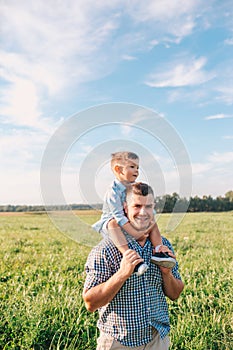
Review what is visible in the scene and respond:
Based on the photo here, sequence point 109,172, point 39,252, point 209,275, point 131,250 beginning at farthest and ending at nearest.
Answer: point 39,252
point 209,275
point 109,172
point 131,250

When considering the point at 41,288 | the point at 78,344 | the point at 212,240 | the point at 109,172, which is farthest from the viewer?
the point at 212,240

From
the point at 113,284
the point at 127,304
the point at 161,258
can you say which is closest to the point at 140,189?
the point at 161,258

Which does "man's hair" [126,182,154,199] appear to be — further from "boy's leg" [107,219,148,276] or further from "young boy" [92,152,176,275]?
"boy's leg" [107,219,148,276]

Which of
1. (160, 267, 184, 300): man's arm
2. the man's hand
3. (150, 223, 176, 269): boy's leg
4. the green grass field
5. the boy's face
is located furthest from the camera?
the green grass field

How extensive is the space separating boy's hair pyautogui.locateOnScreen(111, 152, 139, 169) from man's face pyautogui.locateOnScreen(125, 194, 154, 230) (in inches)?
16.3

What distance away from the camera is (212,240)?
11.7 metres

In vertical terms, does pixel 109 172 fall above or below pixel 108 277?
above

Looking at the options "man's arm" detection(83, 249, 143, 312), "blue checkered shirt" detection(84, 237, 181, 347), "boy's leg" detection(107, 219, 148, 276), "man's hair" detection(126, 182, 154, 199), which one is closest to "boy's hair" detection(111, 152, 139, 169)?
"man's hair" detection(126, 182, 154, 199)

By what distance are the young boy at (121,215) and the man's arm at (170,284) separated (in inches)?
4.9

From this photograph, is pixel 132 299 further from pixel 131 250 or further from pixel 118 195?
pixel 118 195

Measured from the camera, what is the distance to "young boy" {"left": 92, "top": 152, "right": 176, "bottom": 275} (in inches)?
112

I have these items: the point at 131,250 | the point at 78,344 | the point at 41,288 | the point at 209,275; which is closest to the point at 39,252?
the point at 41,288

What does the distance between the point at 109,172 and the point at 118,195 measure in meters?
0.28

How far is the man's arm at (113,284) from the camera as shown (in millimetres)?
2678
